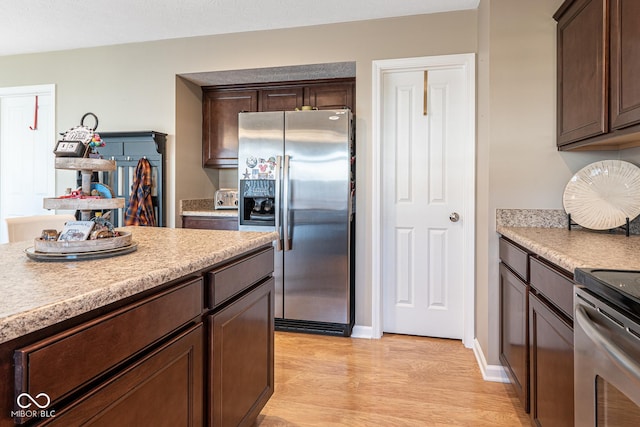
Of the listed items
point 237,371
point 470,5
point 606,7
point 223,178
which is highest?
point 470,5

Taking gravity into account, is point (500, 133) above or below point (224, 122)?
below

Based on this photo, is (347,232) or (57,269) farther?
(347,232)

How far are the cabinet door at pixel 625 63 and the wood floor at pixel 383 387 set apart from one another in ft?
4.89

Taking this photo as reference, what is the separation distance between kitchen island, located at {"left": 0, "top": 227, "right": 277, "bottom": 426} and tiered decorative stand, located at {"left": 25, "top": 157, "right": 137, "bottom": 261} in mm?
40

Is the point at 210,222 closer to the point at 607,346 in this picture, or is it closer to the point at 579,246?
the point at 579,246

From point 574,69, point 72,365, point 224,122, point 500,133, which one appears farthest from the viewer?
point 224,122

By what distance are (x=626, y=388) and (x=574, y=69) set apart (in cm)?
168

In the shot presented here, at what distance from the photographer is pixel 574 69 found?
6.38ft

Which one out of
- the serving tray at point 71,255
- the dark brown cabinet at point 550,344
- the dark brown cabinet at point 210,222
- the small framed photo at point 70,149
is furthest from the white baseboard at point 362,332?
the small framed photo at point 70,149

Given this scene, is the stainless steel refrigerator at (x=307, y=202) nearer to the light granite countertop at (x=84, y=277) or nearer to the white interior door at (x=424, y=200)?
the white interior door at (x=424, y=200)

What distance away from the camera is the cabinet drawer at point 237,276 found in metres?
1.27

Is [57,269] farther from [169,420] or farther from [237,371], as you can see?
[237,371]

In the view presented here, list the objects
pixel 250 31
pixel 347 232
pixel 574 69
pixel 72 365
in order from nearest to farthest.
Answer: pixel 72 365 → pixel 574 69 → pixel 347 232 → pixel 250 31

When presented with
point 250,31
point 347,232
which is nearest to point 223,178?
point 250,31
